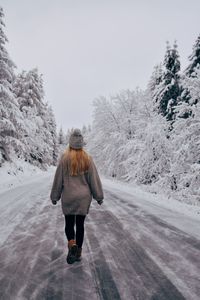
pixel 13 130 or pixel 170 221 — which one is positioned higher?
pixel 13 130

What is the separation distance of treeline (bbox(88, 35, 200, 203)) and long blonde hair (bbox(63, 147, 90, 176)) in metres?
6.59

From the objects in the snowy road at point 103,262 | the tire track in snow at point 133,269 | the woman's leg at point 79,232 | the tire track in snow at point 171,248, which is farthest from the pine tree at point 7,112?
the woman's leg at point 79,232

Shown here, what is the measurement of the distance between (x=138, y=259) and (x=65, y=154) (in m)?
2.01

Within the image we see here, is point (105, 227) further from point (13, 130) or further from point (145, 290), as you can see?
point (13, 130)

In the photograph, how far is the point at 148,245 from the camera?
5332mm

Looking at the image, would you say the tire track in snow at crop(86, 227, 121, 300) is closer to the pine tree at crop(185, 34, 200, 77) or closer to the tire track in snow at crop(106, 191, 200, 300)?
the tire track in snow at crop(106, 191, 200, 300)

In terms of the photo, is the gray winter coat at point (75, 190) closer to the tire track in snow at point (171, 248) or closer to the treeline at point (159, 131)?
the tire track in snow at point (171, 248)

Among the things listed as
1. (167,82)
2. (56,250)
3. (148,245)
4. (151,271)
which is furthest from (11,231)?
(167,82)

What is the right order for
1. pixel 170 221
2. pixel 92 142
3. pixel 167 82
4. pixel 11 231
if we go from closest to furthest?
1. pixel 11 231
2. pixel 170 221
3. pixel 167 82
4. pixel 92 142

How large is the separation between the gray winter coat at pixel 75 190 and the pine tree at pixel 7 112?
15059 mm

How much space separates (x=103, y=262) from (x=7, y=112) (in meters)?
16.1

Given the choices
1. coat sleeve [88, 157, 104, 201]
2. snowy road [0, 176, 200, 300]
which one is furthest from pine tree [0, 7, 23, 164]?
coat sleeve [88, 157, 104, 201]

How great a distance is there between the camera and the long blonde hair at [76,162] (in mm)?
4590

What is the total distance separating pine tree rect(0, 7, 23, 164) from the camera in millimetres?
18859
